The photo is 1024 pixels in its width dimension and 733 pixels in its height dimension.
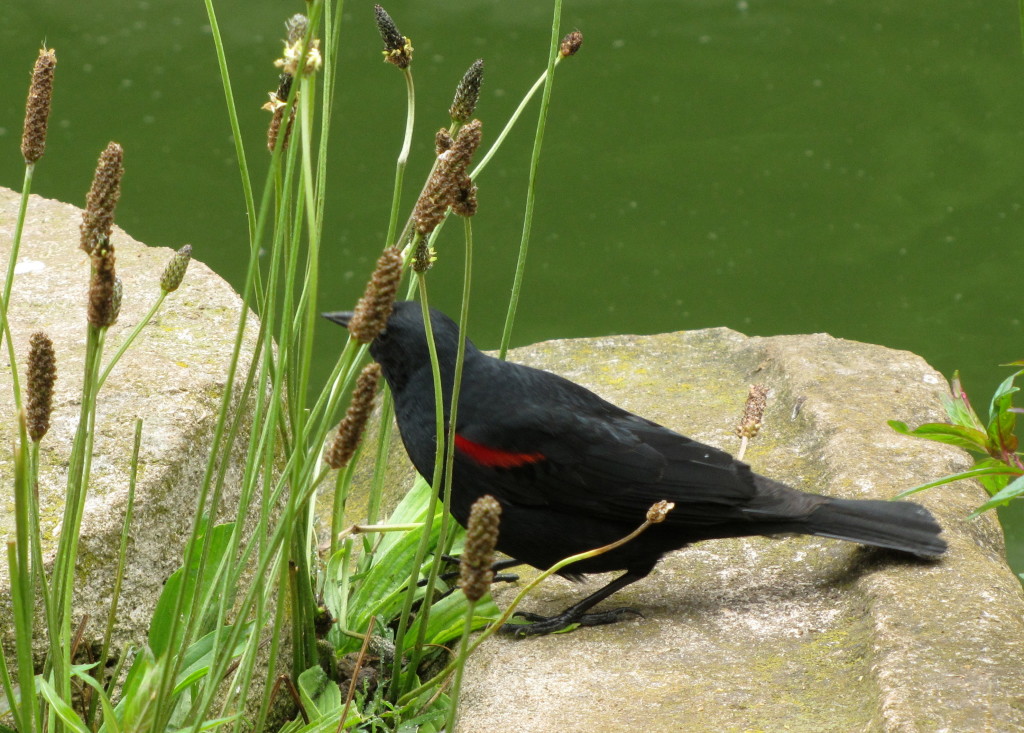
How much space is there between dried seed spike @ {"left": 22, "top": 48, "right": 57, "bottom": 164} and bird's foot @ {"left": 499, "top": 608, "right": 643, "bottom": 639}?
4.14 ft

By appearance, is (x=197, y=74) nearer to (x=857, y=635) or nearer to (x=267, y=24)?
(x=267, y=24)

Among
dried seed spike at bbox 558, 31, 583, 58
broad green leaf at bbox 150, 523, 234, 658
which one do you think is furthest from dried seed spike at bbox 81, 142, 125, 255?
dried seed spike at bbox 558, 31, 583, 58

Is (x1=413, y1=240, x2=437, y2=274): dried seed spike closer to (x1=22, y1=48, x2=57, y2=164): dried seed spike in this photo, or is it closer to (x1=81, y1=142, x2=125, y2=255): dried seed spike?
(x1=81, y1=142, x2=125, y2=255): dried seed spike

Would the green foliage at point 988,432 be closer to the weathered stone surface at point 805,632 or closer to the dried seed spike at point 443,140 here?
the weathered stone surface at point 805,632

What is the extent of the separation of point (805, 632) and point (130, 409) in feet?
4.35

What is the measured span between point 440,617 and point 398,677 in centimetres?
21

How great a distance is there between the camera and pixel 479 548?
1.07 m

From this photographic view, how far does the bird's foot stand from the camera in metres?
2.35

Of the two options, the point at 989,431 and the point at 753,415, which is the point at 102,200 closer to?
the point at 989,431

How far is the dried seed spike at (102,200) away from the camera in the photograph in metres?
1.34

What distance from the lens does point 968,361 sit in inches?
206

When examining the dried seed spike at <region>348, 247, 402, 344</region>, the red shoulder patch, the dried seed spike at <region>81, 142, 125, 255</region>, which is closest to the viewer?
the dried seed spike at <region>348, 247, 402, 344</region>

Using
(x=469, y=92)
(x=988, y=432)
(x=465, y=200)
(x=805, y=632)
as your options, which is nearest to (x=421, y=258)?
(x=465, y=200)

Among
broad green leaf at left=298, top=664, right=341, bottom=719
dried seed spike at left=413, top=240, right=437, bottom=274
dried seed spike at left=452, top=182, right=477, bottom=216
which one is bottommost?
broad green leaf at left=298, top=664, right=341, bottom=719
